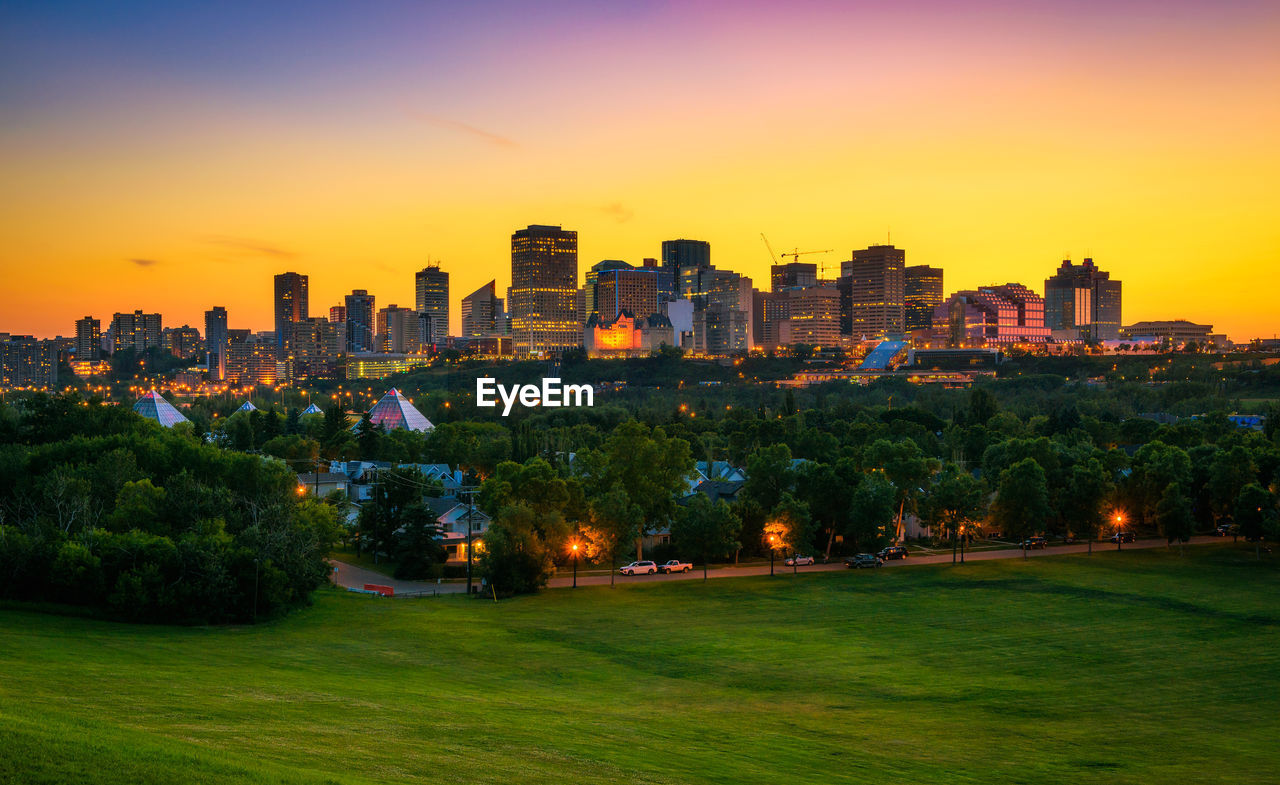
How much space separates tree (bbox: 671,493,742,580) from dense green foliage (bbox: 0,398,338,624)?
17316 millimetres

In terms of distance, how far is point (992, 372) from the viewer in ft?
613

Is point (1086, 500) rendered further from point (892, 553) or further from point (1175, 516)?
Result: point (892, 553)

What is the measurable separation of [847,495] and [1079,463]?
1860 cm

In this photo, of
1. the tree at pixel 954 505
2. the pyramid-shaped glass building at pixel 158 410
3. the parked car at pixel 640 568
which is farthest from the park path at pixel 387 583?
the pyramid-shaped glass building at pixel 158 410

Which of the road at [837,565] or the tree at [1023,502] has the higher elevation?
the tree at [1023,502]

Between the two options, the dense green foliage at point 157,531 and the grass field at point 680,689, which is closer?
the grass field at point 680,689

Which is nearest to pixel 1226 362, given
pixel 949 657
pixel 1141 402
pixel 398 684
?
pixel 1141 402

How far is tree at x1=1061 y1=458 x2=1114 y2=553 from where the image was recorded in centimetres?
5853

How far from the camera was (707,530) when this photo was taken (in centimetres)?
5041

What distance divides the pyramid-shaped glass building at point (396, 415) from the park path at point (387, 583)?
185 feet

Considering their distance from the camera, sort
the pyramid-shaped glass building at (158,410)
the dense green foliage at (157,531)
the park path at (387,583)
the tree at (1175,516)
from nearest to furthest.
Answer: the dense green foliage at (157,531), the park path at (387,583), the tree at (1175,516), the pyramid-shaped glass building at (158,410)

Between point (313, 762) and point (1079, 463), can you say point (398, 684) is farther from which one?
point (1079, 463)

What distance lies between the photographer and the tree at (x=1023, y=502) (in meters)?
56.9

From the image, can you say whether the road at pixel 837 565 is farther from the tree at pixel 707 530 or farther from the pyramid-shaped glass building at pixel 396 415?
the pyramid-shaped glass building at pixel 396 415
